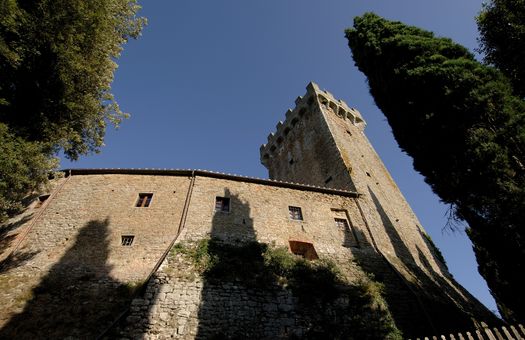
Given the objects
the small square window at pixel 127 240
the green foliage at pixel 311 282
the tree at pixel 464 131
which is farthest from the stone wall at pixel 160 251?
the tree at pixel 464 131

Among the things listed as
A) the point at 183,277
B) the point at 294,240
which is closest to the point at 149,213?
the point at 183,277

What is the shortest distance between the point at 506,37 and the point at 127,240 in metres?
15.3

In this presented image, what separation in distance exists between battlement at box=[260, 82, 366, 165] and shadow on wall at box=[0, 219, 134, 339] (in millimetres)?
17799

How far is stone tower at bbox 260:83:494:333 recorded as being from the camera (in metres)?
11.1

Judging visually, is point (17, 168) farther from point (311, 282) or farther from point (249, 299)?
point (311, 282)

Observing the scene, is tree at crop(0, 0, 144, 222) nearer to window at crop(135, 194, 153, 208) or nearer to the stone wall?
the stone wall

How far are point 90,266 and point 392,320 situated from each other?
10.5 m

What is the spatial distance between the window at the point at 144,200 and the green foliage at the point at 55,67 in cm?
322

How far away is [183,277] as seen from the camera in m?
10.1

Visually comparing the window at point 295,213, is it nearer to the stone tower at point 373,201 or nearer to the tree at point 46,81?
the stone tower at point 373,201

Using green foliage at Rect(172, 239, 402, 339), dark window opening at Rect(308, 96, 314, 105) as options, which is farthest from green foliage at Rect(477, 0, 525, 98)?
dark window opening at Rect(308, 96, 314, 105)

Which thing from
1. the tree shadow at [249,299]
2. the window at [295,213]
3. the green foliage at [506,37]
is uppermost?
the green foliage at [506,37]

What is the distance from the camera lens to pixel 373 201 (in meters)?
16.5

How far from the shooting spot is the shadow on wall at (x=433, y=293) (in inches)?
409
